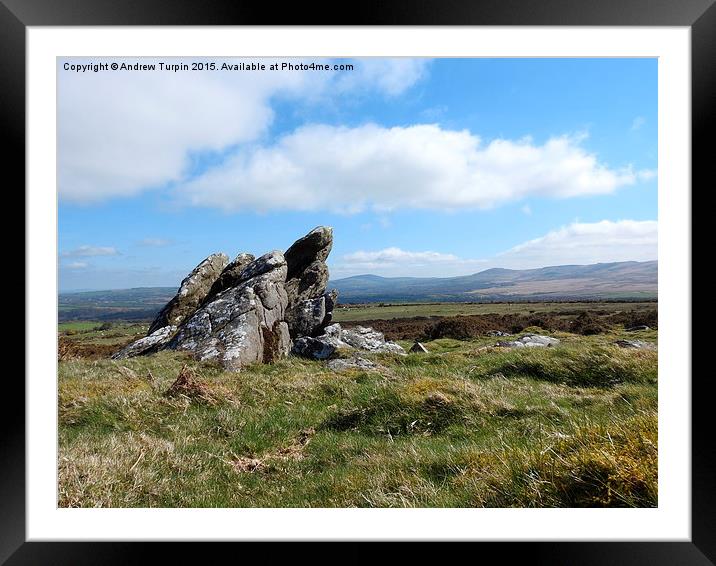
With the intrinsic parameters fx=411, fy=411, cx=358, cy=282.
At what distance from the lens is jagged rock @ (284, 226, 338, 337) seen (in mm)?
18844

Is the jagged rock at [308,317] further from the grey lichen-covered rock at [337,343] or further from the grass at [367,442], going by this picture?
the grass at [367,442]

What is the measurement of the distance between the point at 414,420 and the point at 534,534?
87.2 inches

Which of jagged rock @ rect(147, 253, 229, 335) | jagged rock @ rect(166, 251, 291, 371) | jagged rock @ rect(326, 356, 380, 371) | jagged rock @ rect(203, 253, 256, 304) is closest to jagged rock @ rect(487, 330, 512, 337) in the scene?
jagged rock @ rect(166, 251, 291, 371)

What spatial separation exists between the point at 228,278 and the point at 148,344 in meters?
4.36

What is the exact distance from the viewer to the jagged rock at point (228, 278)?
60.2ft

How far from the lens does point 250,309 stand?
1532 centimetres

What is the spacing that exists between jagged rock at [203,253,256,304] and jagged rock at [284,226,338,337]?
2348mm

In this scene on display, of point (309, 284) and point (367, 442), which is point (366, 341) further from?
point (367, 442)

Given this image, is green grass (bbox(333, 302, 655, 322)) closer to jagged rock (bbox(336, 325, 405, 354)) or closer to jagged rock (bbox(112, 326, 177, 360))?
jagged rock (bbox(336, 325, 405, 354))

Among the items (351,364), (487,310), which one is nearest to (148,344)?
(351,364)
